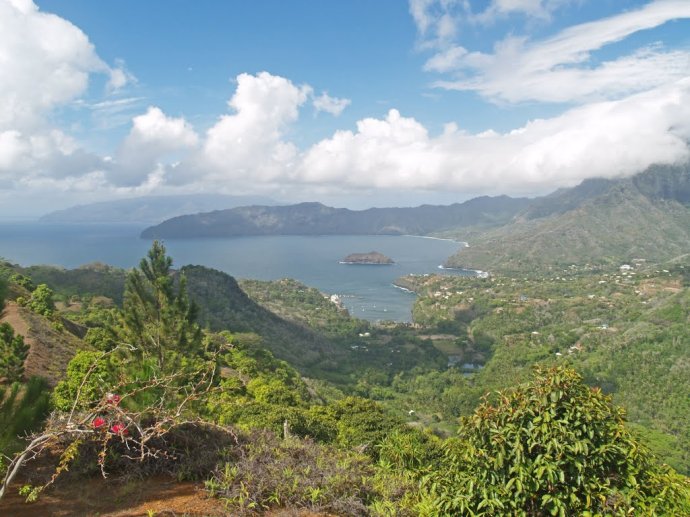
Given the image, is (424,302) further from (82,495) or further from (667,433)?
(82,495)

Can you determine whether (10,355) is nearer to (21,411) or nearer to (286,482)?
(21,411)

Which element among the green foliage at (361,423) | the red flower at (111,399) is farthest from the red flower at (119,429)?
the green foliage at (361,423)

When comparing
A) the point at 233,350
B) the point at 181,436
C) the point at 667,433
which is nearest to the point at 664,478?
the point at 181,436

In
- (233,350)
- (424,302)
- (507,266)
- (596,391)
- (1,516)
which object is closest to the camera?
(596,391)

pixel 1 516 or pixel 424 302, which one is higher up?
pixel 1 516

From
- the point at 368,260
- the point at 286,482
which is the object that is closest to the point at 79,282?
the point at 286,482

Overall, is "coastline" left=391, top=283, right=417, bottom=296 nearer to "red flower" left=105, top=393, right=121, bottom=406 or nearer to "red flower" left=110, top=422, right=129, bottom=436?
"red flower" left=110, top=422, right=129, bottom=436

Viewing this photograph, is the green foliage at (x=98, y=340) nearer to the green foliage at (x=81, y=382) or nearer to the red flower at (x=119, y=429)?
the green foliage at (x=81, y=382)
